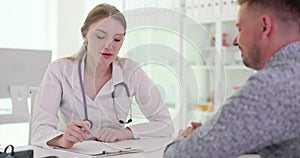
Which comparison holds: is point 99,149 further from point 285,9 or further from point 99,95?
point 285,9

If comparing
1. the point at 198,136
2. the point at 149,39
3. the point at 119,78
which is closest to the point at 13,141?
the point at 119,78

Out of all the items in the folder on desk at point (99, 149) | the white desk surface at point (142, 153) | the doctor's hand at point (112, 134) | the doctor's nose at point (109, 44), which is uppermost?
the doctor's nose at point (109, 44)

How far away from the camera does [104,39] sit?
1435 mm

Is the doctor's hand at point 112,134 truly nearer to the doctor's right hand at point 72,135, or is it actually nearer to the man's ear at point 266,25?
the doctor's right hand at point 72,135

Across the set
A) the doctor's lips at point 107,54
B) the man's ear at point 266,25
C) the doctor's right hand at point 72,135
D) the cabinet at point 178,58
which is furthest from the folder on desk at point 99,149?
the man's ear at point 266,25

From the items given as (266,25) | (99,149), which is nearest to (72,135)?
(99,149)

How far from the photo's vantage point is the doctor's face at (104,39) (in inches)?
55.2

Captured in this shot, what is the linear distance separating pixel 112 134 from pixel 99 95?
0.57ft

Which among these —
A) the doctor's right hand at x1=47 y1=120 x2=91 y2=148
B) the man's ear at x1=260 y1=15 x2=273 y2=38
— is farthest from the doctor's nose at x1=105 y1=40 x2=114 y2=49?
the man's ear at x1=260 y1=15 x2=273 y2=38

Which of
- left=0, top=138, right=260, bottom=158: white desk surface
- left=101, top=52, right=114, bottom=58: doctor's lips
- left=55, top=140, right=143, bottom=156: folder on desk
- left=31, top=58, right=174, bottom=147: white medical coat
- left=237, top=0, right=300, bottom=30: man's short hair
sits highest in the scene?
left=237, top=0, right=300, bottom=30: man's short hair

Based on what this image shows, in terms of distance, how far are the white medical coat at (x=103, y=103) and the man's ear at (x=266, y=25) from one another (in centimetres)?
73

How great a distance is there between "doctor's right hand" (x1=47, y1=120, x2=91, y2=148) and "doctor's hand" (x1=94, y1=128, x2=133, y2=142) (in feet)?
0.23

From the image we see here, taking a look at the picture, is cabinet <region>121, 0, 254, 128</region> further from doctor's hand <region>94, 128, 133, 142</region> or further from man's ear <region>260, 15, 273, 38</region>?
man's ear <region>260, 15, 273, 38</region>

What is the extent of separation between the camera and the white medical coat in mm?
1534
